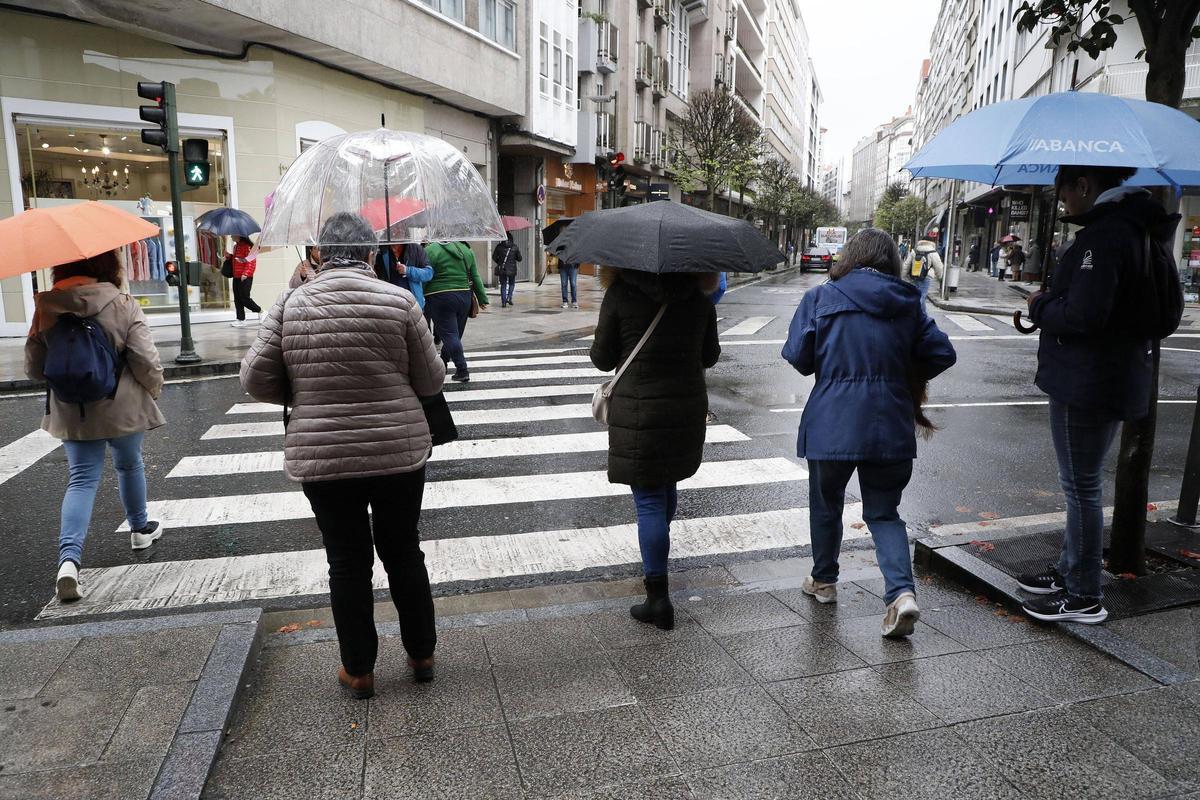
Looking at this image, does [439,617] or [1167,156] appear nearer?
[1167,156]

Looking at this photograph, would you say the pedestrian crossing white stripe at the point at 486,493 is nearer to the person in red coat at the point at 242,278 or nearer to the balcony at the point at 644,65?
the person in red coat at the point at 242,278

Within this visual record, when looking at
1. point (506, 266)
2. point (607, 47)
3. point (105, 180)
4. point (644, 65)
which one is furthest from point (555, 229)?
point (644, 65)

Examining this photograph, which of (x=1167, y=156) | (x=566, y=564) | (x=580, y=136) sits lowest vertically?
(x=566, y=564)

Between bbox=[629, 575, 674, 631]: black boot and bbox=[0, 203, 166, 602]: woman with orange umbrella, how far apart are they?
9.17 feet

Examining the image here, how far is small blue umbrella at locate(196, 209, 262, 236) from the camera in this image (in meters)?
12.9

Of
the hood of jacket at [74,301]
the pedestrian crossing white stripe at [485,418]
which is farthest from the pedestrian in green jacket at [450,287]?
the hood of jacket at [74,301]

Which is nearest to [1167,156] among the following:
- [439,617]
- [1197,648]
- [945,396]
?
[1197,648]

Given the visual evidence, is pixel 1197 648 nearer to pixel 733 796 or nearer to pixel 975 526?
pixel 975 526

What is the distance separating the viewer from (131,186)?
615 inches

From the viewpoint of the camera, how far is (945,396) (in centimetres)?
984

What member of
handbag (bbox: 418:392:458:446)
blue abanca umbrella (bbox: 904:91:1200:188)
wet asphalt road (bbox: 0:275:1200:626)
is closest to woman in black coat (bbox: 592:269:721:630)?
handbag (bbox: 418:392:458:446)

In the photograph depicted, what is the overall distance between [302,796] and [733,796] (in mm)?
1306

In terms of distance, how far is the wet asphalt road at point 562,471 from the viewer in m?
4.98

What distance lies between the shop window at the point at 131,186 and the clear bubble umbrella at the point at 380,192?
1173cm
